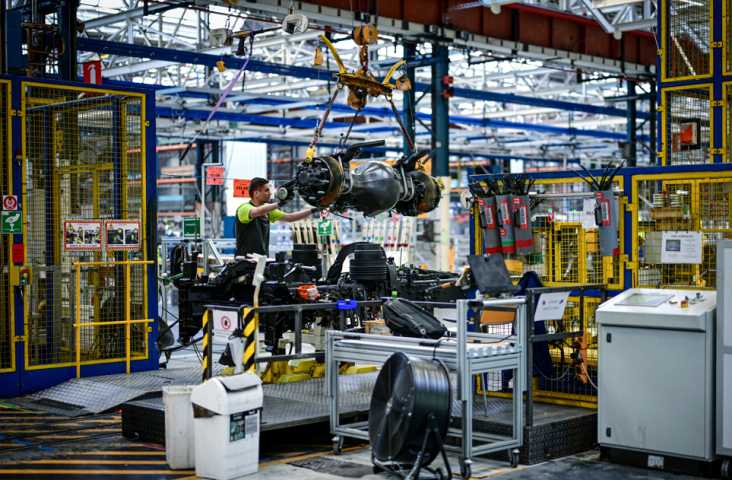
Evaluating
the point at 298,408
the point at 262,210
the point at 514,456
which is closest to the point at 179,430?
the point at 298,408

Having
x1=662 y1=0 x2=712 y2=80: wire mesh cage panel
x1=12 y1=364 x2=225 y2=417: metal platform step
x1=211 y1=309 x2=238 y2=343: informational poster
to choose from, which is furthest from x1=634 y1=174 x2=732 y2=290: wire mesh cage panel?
x1=12 y1=364 x2=225 y2=417: metal platform step

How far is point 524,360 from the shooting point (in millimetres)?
5512

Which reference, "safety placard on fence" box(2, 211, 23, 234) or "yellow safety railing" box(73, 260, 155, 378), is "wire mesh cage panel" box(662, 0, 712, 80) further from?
"safety placard on fence" box(2, 211, 23, 234)

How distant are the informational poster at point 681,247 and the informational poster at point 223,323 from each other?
3.29 m

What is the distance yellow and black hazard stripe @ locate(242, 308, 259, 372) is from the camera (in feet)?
18.6

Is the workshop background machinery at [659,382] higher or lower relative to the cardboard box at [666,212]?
lower

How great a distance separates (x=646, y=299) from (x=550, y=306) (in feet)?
2.20

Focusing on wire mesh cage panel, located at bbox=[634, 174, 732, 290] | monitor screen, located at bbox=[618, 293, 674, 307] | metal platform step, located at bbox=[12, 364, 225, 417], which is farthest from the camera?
metal platform step, located at bbox=[12, 364, 225, 417]

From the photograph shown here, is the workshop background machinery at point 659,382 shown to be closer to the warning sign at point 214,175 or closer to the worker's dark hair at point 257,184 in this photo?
the worker's dark hair at point 257,184

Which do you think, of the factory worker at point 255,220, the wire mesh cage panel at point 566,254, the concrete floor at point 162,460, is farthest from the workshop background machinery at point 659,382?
the factory worker at point 255,220

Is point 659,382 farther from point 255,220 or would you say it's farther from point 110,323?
point 110,323

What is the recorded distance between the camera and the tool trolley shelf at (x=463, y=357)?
16.7 ft

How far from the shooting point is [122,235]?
8414 mm

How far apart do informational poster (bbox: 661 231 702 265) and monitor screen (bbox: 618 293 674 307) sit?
19.4 inches
